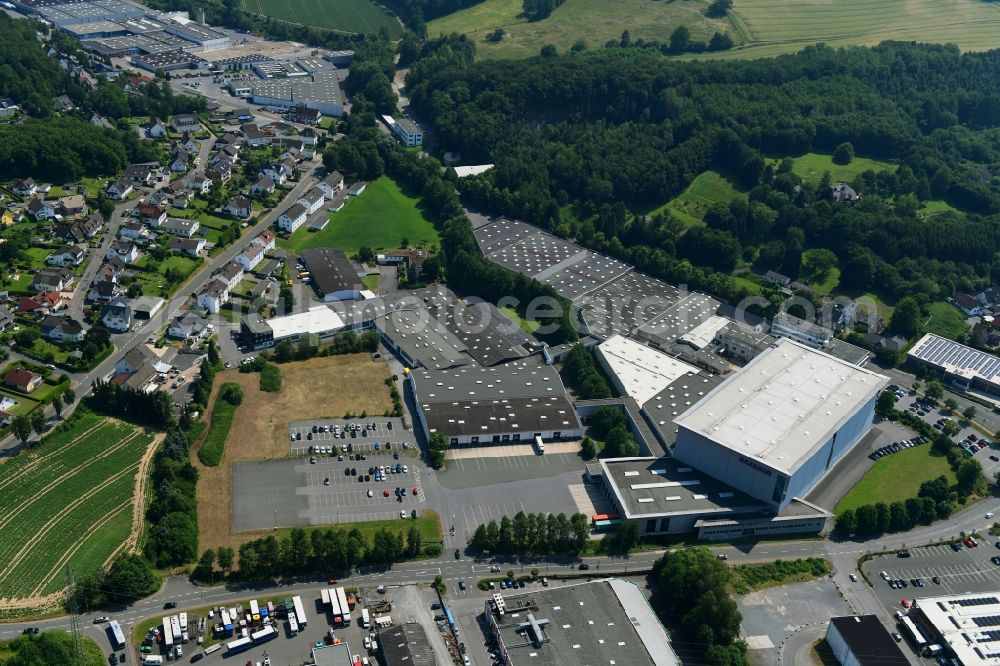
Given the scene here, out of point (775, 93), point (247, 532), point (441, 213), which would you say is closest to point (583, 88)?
point (775, 93)

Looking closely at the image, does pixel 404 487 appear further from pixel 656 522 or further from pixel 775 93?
pixel 775 93

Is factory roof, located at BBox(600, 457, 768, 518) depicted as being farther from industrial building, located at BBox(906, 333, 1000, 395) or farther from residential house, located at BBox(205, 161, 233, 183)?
residential house, located at BBox(205, 161, 233, 183)

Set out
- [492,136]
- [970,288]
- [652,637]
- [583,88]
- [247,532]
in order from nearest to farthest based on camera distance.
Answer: [652,637] → [247,532] → [970,288] → [492,136] → [583,88]

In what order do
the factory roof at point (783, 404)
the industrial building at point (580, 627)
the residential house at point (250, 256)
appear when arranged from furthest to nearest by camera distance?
the residential house at point (250, 256), the factory roof at point (783, 404), the industrial building at point (580, 627)

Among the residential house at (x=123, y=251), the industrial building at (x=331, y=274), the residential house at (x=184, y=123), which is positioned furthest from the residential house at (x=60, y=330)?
the residential house at (x=184, y=123)

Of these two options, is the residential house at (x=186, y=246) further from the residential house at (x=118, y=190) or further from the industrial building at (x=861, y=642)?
the industrial building at (x=861, y=642)

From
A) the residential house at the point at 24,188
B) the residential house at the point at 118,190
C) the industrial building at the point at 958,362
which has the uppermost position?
the residential house at the point at 24,188

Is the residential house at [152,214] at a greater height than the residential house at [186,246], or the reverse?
the residential house at [152,214]
